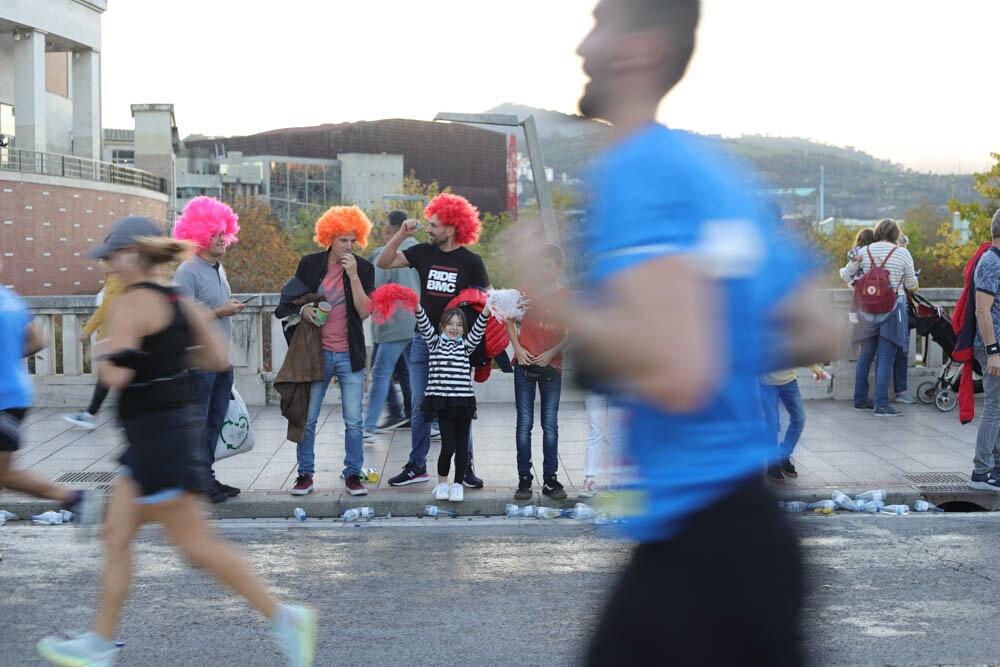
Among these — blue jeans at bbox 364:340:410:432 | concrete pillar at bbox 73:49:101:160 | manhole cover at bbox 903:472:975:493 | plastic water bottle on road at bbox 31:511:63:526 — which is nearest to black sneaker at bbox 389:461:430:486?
blue jeans at bbox 364:340:410:432

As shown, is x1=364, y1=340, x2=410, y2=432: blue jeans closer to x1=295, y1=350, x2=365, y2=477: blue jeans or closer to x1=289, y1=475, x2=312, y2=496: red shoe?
x1=295, y1=350, x2=365, y2=477: blue jeans

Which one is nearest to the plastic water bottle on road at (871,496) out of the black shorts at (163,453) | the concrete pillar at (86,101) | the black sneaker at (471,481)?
the black sneaker at (471,481)

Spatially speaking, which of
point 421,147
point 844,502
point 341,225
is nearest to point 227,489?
point 341,225

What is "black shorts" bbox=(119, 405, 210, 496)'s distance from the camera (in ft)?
14.9

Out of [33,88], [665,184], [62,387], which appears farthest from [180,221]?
[33,88]

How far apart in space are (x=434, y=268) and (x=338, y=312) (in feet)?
2.84

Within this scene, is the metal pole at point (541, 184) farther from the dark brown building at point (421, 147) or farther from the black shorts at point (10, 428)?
the dark brown building at point (421, 147)

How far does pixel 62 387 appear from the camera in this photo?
1277 centimetres

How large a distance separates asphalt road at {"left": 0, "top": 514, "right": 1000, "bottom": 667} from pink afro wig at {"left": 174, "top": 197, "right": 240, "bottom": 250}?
2.12m

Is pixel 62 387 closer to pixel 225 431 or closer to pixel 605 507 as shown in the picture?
pixel 225 431

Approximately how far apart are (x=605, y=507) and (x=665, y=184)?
6.34 m

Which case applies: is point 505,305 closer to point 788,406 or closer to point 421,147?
point 788,406

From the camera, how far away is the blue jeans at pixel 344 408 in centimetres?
826

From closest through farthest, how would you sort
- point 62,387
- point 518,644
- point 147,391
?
point 147,391 < point 518,644 < point 62,387
